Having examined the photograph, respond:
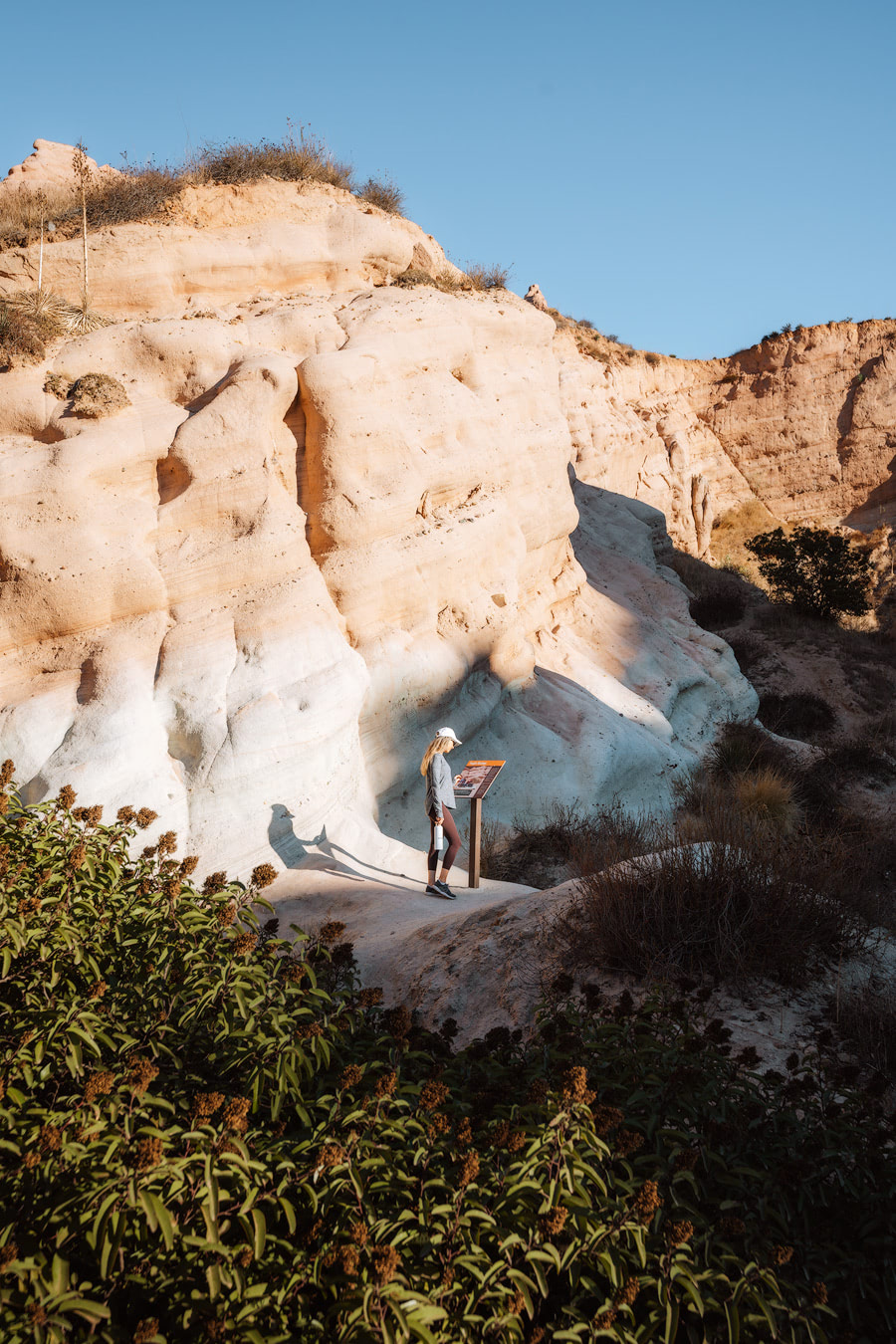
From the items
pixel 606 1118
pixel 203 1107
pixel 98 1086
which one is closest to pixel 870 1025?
pixel 606 1118

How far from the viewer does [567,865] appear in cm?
870

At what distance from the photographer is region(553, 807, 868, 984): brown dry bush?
15.6 ft

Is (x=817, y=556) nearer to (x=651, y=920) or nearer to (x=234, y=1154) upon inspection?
(x=651, y=920)

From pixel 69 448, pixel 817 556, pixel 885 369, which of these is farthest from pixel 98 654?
pixel 885 369

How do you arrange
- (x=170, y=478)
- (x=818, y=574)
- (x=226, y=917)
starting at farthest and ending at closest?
(x=818, y=574), (x=170, y=478), (x=226, y=917)

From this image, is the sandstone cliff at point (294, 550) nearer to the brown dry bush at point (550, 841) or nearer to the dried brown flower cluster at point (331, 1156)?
the brown dry bush at point (550, 841)

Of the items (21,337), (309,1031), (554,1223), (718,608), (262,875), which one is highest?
(21,337)

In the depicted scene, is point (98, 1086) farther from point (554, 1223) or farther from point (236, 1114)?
point (554, 1223)

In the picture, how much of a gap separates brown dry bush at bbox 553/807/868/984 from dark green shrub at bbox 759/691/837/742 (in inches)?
489

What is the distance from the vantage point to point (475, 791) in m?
7.28

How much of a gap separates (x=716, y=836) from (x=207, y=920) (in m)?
3.79

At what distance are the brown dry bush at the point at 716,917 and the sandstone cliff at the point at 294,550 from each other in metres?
3.40

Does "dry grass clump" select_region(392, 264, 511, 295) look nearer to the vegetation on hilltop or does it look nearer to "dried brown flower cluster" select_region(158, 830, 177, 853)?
the vegetation on hilltop

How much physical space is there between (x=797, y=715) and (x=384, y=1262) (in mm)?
16979
